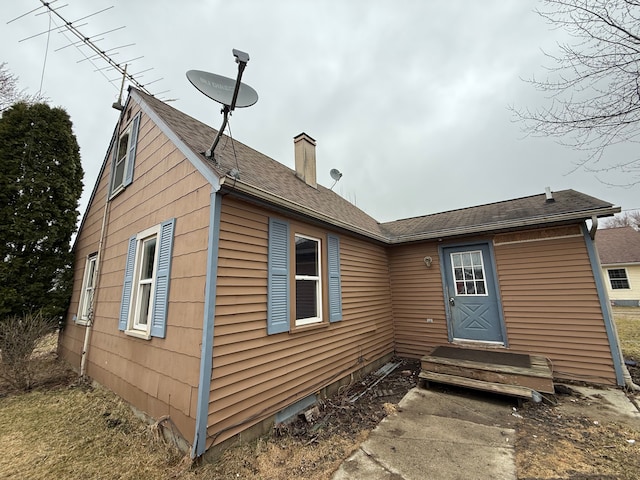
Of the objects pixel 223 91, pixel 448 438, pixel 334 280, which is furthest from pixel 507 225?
pixel 223 91

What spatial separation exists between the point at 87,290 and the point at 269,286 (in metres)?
5.49

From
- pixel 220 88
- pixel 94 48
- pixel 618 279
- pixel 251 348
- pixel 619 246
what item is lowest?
pixel 251 348

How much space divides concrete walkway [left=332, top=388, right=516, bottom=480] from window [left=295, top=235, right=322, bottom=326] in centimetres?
184

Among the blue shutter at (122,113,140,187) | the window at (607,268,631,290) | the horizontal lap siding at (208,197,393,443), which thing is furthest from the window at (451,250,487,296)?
the window at (607,268,631,290)

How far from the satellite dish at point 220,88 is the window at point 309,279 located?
6.89ft

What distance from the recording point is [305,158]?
6902mm

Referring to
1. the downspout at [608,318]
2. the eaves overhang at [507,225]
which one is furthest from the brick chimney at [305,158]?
the downspout at [608,318]

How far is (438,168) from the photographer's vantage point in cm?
1548

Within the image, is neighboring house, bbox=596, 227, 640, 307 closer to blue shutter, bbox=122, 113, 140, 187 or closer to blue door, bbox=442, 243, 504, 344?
blue door, bbox=442, 243, 504, 344

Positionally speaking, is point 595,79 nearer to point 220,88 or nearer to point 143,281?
point 220,88

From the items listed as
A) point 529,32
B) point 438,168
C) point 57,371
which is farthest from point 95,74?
point 438,168

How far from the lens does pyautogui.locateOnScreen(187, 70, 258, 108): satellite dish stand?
10.0 ft

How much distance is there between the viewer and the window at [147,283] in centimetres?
348

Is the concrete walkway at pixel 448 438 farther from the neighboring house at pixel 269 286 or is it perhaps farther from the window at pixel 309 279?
the window at pixel 309 279
